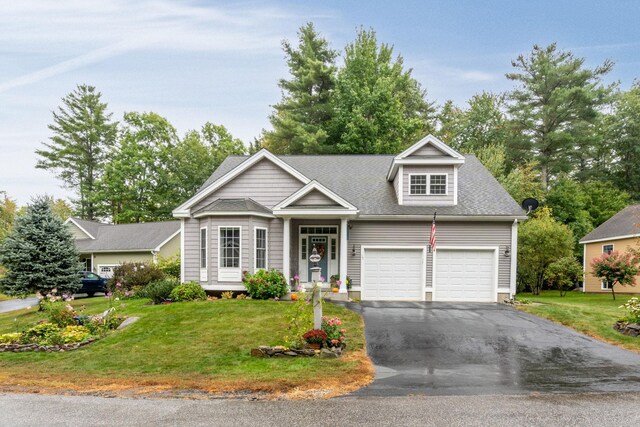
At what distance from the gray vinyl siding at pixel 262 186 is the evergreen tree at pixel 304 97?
578 inches

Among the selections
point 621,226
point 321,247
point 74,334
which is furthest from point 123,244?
point 621,226

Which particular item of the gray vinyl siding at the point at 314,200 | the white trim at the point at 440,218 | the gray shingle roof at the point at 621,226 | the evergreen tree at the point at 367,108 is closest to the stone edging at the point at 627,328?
the white trim at the point at 440,218

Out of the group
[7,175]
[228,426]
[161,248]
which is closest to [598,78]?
[161,248]

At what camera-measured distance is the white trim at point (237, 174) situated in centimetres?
1612

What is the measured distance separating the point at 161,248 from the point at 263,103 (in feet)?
57.2

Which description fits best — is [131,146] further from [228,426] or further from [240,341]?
[228,426]

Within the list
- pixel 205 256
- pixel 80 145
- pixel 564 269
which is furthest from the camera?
pixel 80 145

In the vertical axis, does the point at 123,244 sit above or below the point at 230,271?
above

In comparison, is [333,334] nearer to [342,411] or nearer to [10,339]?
[342,411]

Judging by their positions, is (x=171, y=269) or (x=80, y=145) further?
(x=80, y=145)

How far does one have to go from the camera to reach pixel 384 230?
16.3 m

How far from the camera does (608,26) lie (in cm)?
1986

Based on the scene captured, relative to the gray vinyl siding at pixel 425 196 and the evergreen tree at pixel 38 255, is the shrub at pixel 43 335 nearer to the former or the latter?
the evergreen tree at pixel 38 255

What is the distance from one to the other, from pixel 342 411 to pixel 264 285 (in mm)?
9029
